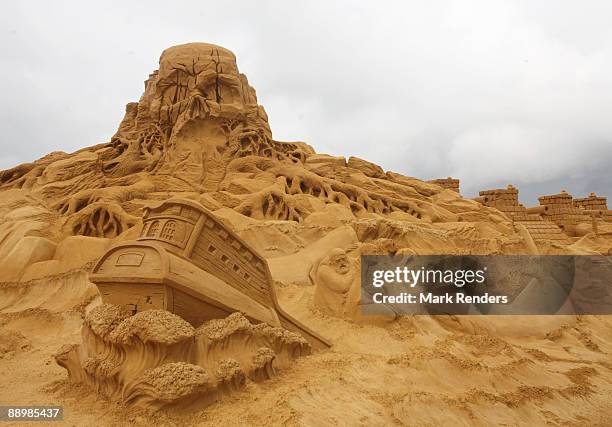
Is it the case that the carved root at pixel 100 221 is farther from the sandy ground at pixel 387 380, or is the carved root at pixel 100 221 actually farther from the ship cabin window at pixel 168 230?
the ship cabin window at pixel 168 230

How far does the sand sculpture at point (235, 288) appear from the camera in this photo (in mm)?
3357

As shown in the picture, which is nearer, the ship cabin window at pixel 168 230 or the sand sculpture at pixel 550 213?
the ship cabin window at pixel 168 230

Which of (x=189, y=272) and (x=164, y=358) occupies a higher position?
(x=189, y=272)

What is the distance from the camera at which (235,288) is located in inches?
170

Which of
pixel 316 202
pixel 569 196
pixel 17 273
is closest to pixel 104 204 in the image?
pixel 17 273

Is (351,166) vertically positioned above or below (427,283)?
above

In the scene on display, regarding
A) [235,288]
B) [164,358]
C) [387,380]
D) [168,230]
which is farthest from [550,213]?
[164,358]

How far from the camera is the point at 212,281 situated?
395 cm

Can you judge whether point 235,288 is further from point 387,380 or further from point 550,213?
point 550,213

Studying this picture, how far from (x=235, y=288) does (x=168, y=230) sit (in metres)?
0.91

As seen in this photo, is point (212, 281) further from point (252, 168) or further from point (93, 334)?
point (252, 168)

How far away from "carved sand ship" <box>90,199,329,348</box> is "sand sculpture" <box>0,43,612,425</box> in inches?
Answer: 0.7

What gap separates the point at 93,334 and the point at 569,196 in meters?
15.5

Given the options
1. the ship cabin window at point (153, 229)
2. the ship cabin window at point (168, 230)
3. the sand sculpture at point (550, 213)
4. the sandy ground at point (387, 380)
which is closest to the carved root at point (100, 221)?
the sandy ground at point (387, 380)
